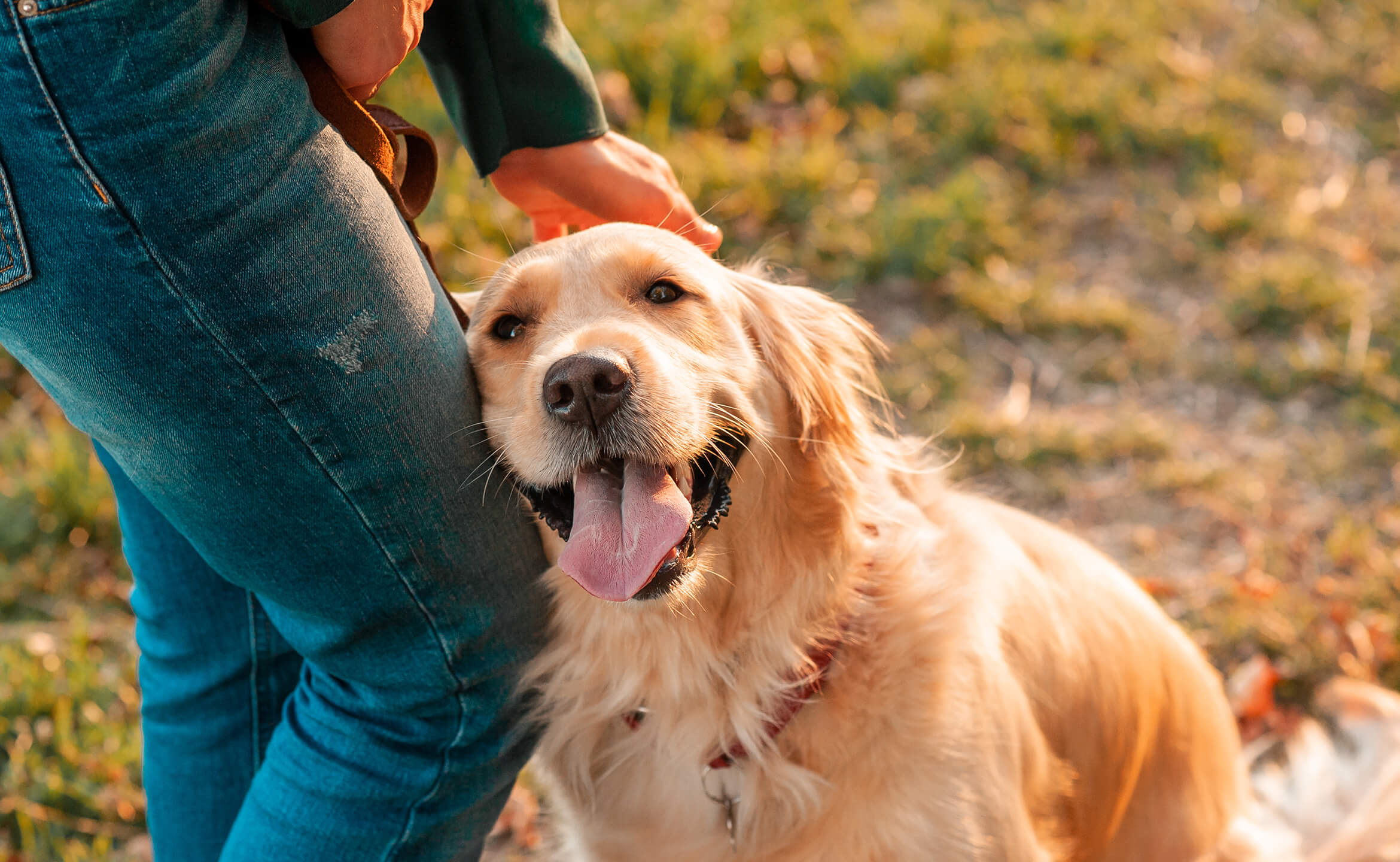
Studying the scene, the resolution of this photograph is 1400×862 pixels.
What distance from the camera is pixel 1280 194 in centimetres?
481

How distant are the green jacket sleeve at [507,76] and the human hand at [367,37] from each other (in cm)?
23

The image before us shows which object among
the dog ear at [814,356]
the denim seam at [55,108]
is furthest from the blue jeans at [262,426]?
the dog ear at [814,356]

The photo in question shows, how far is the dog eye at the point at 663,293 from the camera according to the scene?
1881 millimetres

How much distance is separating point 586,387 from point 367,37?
1.83 ft

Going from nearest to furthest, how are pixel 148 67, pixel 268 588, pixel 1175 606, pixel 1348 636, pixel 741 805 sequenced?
pixel 148 67, pixel 268 588, pixel 741 805, pixel 1348 636, pixel 1175 606

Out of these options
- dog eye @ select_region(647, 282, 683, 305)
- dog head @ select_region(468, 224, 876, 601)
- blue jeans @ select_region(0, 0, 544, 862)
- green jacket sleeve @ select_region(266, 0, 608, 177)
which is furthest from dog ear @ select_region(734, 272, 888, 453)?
blue jeans @ select_region(0, 0, 544, 862)

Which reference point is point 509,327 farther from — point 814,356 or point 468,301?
point 814,356

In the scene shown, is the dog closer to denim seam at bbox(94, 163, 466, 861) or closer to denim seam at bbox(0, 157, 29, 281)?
denim seam at bbox(94, 163, 466, 861)

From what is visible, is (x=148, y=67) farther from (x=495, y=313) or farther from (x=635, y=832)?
(x=635, y=832)

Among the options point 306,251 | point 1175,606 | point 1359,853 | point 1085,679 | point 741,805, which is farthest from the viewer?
point 1175,606

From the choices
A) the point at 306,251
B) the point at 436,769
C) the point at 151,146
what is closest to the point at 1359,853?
the point at 436,769

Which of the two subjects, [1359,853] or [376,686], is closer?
[376,686]

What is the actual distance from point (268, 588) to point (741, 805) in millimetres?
845

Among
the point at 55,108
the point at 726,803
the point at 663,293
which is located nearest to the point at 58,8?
the point at 55,108
